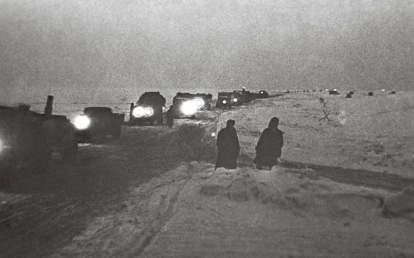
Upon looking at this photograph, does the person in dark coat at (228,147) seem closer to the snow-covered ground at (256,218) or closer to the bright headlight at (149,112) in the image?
the snow-covered ground at (256,218)

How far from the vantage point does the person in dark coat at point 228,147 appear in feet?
30.4

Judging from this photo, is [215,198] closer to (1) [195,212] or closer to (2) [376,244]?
(1) [195,212]

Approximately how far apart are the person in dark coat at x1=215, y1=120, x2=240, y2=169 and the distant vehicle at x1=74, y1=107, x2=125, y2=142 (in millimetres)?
9502

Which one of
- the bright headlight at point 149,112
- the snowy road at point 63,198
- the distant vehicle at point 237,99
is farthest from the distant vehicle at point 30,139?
the distant vehicle at point 237,99

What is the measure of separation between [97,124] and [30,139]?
25.8 feet

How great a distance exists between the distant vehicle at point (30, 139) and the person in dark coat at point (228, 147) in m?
5.45

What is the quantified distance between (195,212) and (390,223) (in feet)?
11.7

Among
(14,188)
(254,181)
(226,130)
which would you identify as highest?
(226,130)

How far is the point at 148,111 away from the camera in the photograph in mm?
25844

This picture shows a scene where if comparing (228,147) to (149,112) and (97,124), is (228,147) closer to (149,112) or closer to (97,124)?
(97,124)

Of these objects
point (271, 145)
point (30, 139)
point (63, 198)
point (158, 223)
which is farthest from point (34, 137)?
point (271, 145)

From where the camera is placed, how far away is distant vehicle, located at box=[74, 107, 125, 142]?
16.5 m

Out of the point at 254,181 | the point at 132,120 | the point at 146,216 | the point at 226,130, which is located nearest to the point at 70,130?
the point at 226,130

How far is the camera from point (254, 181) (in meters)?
7.02
